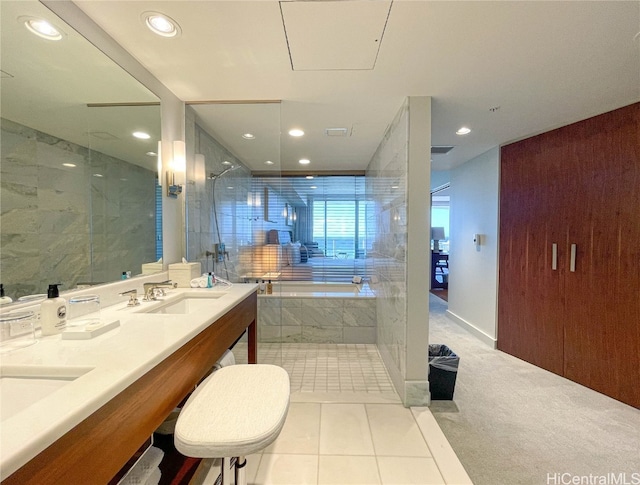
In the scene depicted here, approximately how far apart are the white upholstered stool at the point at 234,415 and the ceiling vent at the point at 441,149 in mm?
3054

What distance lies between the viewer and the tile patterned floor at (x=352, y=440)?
1.46 meters

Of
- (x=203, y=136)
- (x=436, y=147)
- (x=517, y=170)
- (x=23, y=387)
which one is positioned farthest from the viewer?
(x=436, y=147)

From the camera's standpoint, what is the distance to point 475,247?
3.60 meters

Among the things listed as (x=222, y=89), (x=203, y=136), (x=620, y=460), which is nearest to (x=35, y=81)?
(x=222, y=89)

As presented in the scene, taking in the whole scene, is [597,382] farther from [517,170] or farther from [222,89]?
[222,89]

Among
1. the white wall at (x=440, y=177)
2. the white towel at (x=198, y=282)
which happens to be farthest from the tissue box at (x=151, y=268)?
the white wall at (x=440, y=177)

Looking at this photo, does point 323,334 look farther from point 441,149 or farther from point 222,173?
point 441,149

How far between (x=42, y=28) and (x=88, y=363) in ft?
4.72

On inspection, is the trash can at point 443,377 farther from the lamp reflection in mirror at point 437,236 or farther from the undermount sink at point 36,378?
the lamp reflection in mirror at point 437,236

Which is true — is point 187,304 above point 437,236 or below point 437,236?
below

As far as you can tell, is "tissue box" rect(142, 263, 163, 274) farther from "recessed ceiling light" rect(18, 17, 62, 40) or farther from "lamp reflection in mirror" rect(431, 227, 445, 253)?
"lamp reflection in mirror" rect(431, 227, 445, 253)

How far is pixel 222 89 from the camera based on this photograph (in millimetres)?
1973

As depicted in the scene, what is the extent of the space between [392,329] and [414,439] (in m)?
0.86

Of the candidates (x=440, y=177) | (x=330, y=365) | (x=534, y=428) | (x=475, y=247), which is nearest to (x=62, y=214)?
(x=330, y=365)
